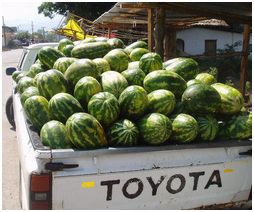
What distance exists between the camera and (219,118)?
411cm

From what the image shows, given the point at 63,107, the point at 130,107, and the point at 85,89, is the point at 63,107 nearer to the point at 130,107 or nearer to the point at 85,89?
the point at 85,89

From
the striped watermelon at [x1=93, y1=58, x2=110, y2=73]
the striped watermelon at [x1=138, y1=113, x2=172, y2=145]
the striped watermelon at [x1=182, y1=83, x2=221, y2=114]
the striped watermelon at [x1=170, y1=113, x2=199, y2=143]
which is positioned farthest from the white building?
the striped watermelon at [x1=138, y1=113, x2=172, y2=145]

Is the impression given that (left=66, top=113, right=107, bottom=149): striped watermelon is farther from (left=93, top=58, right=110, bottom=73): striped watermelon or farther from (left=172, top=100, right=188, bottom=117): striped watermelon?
(left=93, top=58, right=110, bottom=73): striped watermelon

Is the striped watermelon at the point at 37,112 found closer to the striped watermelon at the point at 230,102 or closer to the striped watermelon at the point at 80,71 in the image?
the striped watermelon at the point at 80,71

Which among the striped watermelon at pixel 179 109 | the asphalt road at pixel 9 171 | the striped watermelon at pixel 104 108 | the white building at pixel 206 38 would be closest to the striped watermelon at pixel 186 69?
the striped watermelon at pixel 179 109

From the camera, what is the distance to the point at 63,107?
11.8ft

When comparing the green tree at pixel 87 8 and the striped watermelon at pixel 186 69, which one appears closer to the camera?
the striped watermelon at pixel 186 69

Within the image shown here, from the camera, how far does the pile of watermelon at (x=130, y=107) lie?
3410 millimetres

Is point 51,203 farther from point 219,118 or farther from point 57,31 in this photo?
point 57,31

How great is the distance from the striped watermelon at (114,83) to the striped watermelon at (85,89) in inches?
4.2

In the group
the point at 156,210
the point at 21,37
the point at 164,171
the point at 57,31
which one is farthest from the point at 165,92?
the point at 21,37

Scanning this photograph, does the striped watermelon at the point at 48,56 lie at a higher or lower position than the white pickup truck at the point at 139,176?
higher

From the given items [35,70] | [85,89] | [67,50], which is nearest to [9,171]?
[35,70]

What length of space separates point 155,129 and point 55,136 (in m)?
0.86
